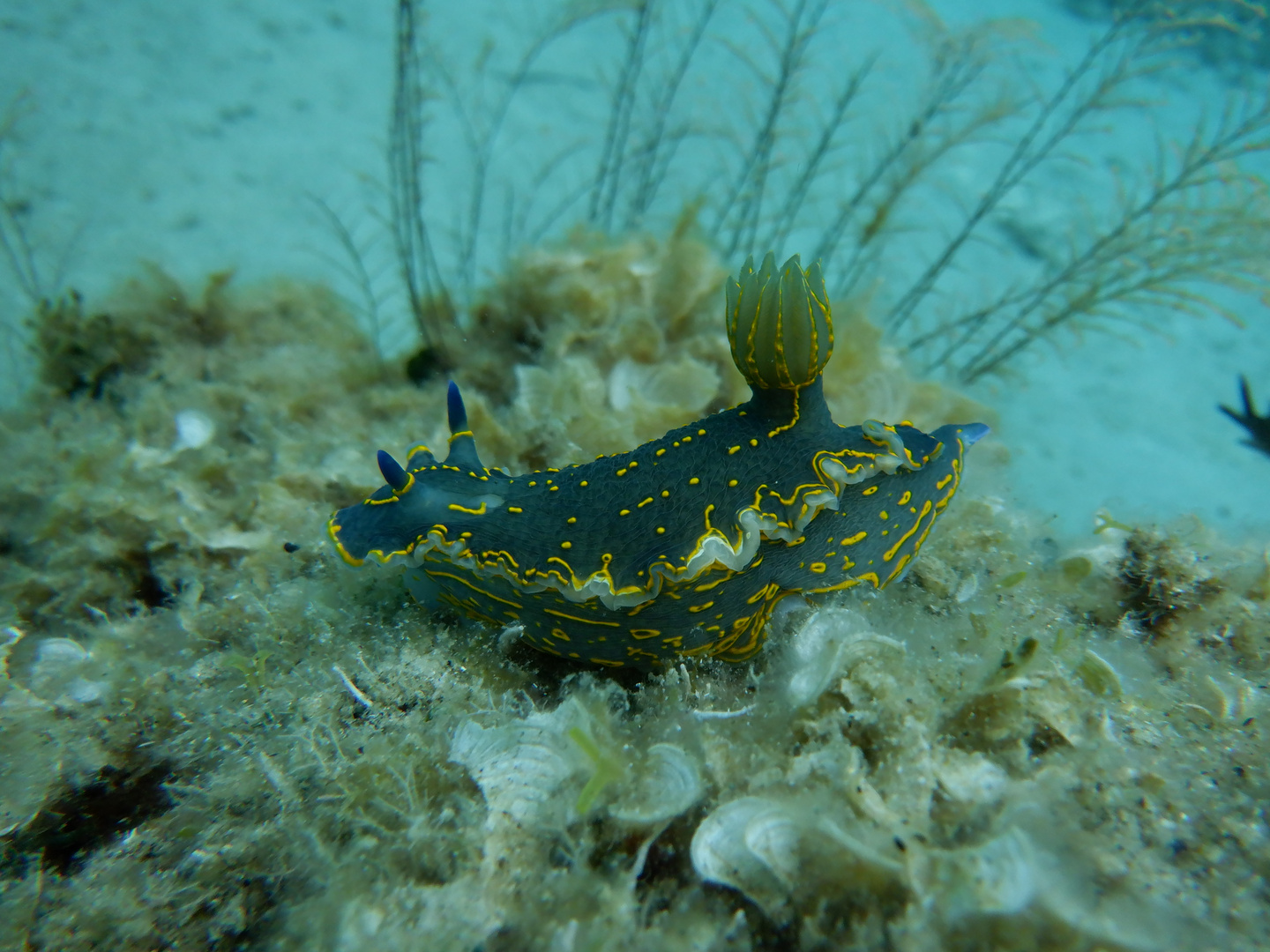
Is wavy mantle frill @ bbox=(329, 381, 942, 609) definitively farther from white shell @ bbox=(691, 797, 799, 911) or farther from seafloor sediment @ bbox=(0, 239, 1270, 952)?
white shell @ bbox=(691, 797, 799, 911)

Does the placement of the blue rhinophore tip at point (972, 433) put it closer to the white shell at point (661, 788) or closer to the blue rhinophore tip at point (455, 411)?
the white shell at point (661, 788)

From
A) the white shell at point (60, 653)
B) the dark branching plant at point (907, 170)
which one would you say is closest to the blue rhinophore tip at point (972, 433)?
the dark branching plant at point (907, 170)

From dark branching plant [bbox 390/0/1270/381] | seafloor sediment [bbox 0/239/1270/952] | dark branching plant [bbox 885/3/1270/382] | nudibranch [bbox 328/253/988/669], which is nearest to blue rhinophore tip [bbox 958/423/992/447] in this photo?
nudibranch [bbox 328/253/988/669]

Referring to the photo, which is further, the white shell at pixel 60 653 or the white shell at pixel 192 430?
the white shell at pixel 192 430

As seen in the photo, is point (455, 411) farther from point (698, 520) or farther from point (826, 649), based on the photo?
point (826, 649)

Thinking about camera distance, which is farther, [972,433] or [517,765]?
[972,433]

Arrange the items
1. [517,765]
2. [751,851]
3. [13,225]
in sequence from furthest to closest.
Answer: [13,225] < [517,765] < [751,851]

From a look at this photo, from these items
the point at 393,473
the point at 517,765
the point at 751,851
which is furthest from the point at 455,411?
the point at 751,851
